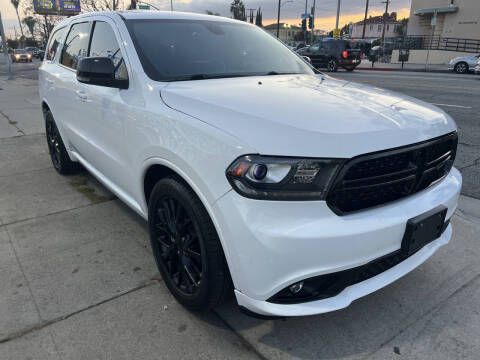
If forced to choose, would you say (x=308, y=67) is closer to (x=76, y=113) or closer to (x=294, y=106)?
(x=294, y=106)

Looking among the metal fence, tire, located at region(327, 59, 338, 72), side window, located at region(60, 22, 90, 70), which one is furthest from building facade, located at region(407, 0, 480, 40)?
side window, located at region(60, 22, 90, 70)

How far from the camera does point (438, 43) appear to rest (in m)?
35.0

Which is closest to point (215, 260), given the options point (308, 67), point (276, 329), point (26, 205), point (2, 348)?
point (276, 329)

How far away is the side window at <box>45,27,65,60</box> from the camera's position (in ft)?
15.2

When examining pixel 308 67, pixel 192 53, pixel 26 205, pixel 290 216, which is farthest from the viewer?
pixel 26 205

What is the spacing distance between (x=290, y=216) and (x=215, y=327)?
0.97 metres

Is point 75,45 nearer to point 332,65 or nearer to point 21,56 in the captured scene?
point 332,65

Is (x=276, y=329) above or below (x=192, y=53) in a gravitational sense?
below

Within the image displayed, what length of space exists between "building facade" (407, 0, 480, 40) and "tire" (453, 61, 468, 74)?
13041mm

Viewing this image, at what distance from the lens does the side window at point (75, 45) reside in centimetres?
368

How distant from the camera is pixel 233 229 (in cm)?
177

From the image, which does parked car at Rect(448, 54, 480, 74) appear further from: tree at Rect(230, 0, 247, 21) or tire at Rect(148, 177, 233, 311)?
tree at Rect(230, 0, 247, 21)

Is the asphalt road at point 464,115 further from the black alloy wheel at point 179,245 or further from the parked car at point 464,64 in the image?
the parked car at point 464,64

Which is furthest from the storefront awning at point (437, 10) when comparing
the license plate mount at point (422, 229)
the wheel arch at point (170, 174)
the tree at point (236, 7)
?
the tree at point (236, 7)
